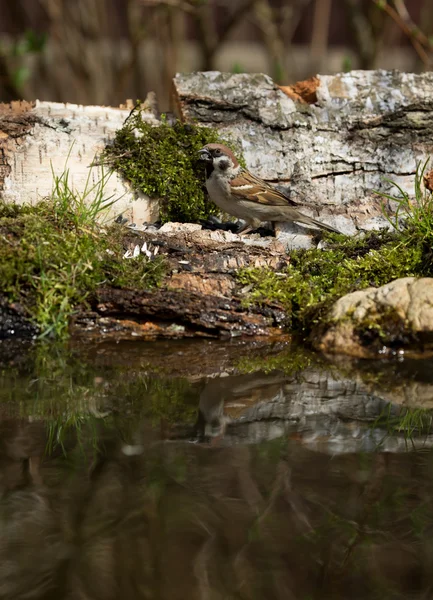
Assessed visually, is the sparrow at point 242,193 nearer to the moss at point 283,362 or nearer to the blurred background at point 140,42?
the moss at point 283,362

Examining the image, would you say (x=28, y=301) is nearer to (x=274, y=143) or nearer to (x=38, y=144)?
(x=38, y=144)

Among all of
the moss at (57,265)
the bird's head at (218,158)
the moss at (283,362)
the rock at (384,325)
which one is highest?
the bird's head at (218,158)

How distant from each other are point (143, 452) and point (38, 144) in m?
3.82

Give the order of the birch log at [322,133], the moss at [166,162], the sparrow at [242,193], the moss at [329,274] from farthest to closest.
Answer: the birch log at [322,133], the moss at [166,162], the sparrow at [242,193], the moss at [329,274]

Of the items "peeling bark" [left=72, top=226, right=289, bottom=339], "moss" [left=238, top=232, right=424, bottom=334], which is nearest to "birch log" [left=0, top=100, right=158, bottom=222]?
"peeling bark" [left=72, top=226, right=289, bottom=339]

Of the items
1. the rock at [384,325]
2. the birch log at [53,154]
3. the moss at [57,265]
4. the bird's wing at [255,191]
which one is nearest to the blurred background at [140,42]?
the birch log at [53,154]

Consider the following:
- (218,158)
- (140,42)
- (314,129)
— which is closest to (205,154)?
(218,158)

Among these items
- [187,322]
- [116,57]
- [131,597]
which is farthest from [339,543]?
[116,57]

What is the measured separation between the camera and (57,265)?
5.23 meters

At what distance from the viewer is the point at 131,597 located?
2.25 m

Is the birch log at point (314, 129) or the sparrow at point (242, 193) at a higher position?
the birch log at point (314, 129)

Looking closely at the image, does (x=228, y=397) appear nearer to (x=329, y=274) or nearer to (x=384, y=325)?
(x=384, y=325)

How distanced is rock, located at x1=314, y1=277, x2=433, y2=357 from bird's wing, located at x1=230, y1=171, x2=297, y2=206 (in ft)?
5.17

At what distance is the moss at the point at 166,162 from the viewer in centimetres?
632
